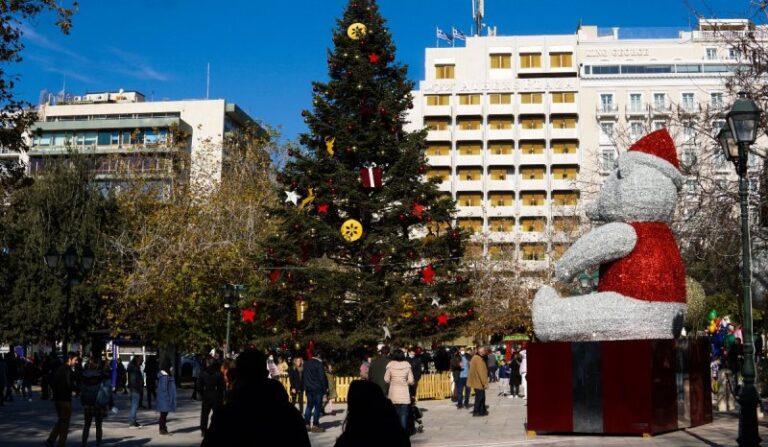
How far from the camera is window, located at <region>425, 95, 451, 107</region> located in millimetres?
75188

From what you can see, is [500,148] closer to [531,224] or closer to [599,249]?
[531,224]

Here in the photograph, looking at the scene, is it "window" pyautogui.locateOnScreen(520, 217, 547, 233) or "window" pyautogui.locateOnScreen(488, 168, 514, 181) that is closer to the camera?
"window" pyautogui.locateOnScreen(520, 217, 547, 233)

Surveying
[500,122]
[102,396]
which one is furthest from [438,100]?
[102,396]

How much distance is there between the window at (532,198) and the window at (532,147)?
11.8 feet

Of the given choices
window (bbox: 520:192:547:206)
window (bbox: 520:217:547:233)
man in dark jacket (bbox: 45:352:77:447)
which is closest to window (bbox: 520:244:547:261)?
window (bbox: 520:217:547:233)

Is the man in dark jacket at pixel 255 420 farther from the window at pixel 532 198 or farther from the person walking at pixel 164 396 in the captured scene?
the window at pixel 532 198

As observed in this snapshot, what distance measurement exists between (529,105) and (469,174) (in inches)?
313

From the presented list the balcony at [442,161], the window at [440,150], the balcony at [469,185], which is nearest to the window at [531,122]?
the balcony at [469,185]

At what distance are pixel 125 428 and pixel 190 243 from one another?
16062mm

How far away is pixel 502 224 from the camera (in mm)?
72375

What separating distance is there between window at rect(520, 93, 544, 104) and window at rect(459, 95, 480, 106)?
392cm

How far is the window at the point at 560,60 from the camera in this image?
75.9 meters

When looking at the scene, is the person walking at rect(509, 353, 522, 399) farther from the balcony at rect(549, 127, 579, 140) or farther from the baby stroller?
the balcony at rect(549, 127, 579, 140)

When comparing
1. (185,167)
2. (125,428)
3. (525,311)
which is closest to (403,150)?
Result: (125,428)
